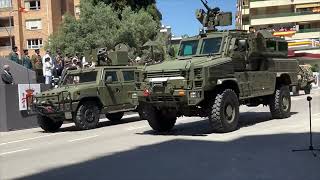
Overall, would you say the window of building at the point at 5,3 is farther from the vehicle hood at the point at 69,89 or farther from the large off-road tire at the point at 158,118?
the large off-road tire at the point at 158,118

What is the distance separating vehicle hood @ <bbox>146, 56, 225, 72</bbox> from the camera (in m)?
13.7

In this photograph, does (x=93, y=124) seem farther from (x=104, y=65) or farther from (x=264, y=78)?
(x=264, y=78)

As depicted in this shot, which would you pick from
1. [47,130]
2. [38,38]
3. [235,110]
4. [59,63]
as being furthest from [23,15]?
[235,110]

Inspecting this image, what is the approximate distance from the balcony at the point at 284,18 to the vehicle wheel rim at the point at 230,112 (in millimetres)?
63699

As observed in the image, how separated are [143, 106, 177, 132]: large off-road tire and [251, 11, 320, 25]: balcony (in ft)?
208

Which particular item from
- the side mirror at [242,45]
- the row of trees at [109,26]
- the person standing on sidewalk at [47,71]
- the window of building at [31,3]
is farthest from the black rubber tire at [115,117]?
the window of building at [31,3]

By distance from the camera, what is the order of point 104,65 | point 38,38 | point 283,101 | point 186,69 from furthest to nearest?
point 38,38 < point 104,65 < point 283,101 < point 186,69

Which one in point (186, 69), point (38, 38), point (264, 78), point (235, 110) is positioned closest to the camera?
point (186, 69)

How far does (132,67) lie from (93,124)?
2.88 metres

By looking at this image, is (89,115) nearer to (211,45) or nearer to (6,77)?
(6,77)

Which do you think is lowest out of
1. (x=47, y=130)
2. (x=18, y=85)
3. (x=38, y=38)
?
(x=47, y=130)

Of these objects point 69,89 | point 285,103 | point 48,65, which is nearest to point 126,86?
point 69,89

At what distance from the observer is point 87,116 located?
17516 millimetres

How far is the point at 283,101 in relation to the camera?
682 inches
